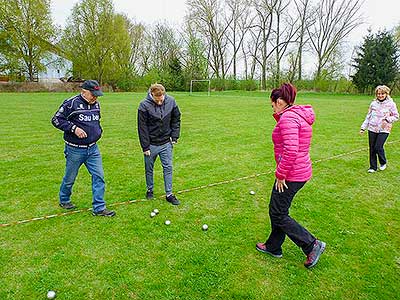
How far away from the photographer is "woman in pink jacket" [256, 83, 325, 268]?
285 cm

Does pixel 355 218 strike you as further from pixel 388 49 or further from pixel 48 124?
pixel 388 49

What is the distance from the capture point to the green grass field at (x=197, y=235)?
3006 mm

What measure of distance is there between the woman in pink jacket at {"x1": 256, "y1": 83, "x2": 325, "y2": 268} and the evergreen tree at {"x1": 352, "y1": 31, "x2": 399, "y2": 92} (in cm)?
3569

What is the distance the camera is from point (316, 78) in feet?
134

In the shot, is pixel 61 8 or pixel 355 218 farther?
pixel 61 8

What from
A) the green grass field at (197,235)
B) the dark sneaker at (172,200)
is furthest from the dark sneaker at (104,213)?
the dark sneaker at (172,200)

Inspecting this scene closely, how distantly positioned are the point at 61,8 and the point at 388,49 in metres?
39.6

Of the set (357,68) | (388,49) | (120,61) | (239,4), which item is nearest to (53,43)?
(120,61)

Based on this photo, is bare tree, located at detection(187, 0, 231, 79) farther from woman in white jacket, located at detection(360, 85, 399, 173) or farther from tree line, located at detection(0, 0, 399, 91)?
woman in white jacket, located at detection(360, 85, 399, 173)

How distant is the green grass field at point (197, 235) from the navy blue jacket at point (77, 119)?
1.14 m

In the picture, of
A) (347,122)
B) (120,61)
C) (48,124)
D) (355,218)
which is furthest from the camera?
(120,61)

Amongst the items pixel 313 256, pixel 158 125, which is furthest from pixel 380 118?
pixel 158 125

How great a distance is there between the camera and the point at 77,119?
159 inches

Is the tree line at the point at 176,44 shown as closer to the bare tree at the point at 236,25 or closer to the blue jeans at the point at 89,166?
the bare tree at the point at 236,25
